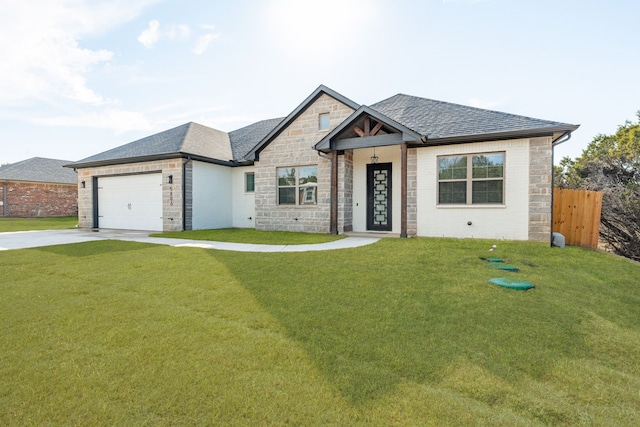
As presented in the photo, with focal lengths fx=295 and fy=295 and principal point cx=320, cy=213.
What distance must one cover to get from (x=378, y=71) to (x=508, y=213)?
24.8 feet

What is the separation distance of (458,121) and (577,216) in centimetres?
446

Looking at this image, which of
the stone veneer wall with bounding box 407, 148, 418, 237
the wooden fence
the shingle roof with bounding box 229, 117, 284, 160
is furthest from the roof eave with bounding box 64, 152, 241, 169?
the wooden fence

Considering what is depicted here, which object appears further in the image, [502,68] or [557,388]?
[502,68]

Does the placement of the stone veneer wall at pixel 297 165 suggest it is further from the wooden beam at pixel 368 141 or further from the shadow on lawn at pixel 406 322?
the shadow on lawn at pixel 406 322

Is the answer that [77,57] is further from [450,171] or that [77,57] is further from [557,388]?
[557,388]

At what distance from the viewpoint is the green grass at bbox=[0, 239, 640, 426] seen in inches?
70.9

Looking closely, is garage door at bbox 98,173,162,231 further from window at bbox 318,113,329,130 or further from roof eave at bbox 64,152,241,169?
window at bbox 318,113,329,130

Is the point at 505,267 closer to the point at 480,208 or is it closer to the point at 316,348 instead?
the point at 480,208

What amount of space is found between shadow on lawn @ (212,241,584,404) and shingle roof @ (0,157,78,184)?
85.9 ft

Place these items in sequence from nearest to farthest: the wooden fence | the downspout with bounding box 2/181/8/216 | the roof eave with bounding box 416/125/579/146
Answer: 1. the roof eave with bounding box 416/125/579/146
2. the wooden fence
3. the downspout with bounding box 2/181/8/216

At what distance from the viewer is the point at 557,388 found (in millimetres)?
2041

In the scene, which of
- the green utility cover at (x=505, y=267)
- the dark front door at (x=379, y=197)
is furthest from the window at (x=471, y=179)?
the green utility cover at (x=505, y=267)

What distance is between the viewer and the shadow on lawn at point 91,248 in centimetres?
704

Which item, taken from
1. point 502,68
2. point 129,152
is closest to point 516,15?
point 502,68
